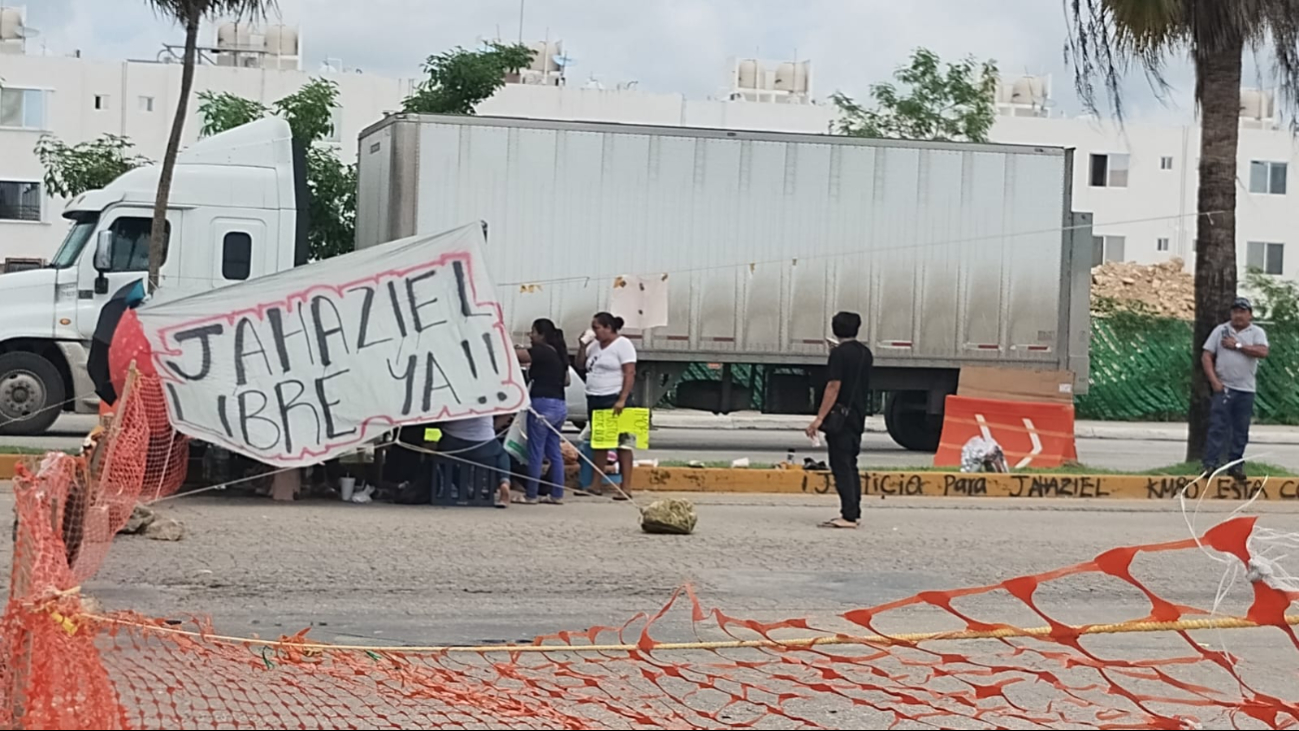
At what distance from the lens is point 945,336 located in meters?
19.8

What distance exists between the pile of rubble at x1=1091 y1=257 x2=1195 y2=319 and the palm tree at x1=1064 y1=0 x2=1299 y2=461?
60.9 ft

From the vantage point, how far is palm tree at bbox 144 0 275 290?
1506cm

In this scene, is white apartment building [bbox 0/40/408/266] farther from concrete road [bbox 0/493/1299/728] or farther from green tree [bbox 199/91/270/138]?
concrete road [bbox 0/493/1299/728]

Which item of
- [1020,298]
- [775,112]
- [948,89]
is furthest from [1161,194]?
[1020,298]

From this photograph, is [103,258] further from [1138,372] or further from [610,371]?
[1138,372]

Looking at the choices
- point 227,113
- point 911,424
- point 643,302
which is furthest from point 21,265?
point 911,424

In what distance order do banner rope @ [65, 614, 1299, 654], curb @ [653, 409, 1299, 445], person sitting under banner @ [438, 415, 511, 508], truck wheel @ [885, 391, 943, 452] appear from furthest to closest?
curb @ [653, 409, 1299, 445]
truck wheel @ [885, 391, 943, 452]
person sitting under banner @ [438, 415, 511, 508]
banner rope @ [65, 614, 1299, 654]

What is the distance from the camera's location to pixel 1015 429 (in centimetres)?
1778

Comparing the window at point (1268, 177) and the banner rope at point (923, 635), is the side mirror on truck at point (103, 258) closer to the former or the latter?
the banner rope at point (923, 635)

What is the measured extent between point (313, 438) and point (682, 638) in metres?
5.06

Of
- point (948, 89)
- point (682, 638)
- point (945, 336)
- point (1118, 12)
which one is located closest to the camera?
point (682, 638)

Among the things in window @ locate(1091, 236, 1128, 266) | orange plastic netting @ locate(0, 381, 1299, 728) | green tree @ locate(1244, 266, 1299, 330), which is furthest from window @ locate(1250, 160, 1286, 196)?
orange plastic netting @ locate(0, 381, 1299, 728)

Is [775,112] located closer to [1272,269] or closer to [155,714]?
[1272,269]

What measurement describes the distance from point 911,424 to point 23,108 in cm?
2767
